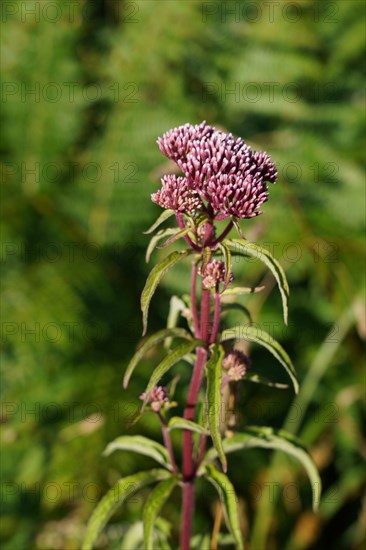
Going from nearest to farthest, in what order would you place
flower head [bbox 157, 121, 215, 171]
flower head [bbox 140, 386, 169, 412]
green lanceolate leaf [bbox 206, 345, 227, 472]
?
green lanceolate leaf [bbox 206, 345, 227, 472], flower head [bbox 157, 121, 215, 171], flower head [bbox 140, 386, 169, 412]

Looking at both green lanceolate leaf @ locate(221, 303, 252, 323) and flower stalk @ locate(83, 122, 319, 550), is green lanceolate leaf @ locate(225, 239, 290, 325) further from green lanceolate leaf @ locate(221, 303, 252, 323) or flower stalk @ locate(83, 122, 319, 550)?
green lanceolate leaf @ locate(221, 303, 252, 323)

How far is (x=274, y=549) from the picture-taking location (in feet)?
7.21

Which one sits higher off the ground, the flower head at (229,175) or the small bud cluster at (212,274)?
the flower head at (229,175)

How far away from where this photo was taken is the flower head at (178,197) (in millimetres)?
949

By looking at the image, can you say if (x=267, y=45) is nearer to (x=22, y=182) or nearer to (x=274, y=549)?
(x=22, y=182)

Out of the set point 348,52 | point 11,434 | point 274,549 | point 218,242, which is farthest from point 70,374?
point 348,52

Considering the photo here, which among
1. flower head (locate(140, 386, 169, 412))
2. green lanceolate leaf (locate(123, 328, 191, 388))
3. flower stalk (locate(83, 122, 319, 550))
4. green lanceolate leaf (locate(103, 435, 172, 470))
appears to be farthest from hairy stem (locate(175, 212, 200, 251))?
green lanceolate leaf (locate(103, 435, 172, 470))

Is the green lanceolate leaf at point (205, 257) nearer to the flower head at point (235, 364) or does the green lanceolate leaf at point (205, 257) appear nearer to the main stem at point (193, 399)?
the main stem at point (193, 399)

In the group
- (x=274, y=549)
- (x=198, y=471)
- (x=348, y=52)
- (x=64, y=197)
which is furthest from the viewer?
(x=348, y=52)

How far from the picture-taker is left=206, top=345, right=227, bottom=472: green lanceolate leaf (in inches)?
35.9

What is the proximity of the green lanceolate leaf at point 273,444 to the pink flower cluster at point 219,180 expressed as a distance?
0.40 meters

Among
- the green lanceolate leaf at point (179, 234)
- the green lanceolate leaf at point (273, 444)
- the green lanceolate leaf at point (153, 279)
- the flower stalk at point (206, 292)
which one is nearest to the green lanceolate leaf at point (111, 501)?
the flower stalk at point (206, 292)

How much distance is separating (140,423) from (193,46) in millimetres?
1897

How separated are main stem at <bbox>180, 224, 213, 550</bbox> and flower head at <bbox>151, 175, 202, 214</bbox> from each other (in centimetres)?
5
